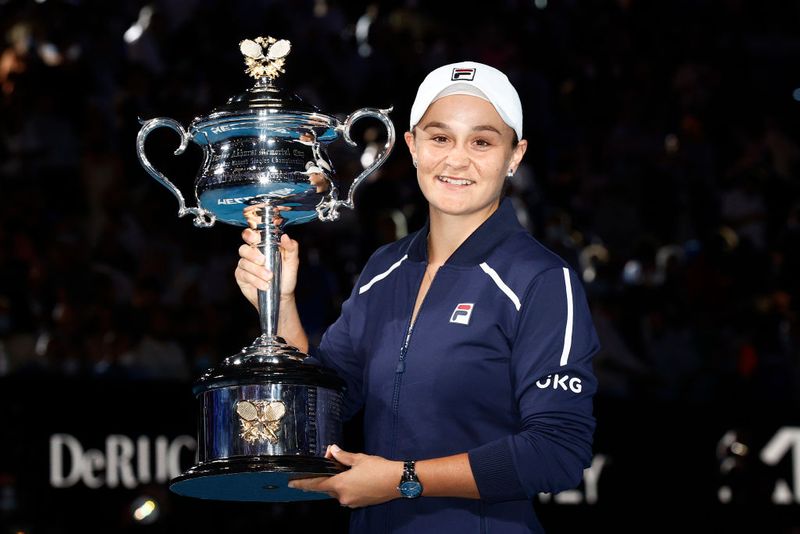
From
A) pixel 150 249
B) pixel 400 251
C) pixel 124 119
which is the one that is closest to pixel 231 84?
pixel 124 119

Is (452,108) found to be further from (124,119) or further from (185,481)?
(124,119)

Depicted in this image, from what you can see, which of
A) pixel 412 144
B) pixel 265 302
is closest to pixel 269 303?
pixel 265 302

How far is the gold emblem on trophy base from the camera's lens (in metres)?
2.90

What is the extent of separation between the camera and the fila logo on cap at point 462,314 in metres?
2.90

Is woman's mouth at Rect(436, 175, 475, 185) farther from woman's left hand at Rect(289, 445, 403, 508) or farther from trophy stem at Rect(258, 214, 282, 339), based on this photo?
woman's left hand at Rect(289, 445, 403, 508)

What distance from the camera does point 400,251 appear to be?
323 cm

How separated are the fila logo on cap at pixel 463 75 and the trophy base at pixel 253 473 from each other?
2.72ft

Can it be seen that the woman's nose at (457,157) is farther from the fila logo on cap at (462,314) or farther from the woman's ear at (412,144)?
the fila logo on cap at (462,314)

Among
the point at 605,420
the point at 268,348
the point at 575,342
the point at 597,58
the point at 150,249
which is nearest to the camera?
the point at 575,342

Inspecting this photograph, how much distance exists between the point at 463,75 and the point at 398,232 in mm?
4383

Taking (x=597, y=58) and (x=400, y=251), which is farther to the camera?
(x=597, y=58)

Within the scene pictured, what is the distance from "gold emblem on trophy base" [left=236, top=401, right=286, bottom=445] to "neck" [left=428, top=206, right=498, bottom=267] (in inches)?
19.3

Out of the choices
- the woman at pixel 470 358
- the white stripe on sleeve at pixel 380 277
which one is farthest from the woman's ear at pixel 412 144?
the white stripe on sleeve at pixel 380 277

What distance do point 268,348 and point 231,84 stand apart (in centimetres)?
546
